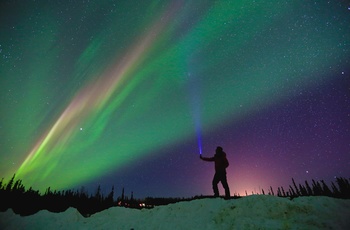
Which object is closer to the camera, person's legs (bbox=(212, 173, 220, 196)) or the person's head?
person's legs (bbox=(212, 173, 220, 196))

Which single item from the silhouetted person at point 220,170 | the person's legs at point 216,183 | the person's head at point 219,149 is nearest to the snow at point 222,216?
the person's legs at point 216,183

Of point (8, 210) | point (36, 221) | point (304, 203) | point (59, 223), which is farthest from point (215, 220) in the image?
point (8, 210)

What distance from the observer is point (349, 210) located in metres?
7.46

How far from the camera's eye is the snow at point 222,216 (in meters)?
7.24

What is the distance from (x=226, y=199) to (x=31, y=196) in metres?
14.3

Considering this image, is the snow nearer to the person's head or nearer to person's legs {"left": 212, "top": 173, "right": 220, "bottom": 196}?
person's legs {"left": 212, "top": 173, "right": 220, "bottom": 196}

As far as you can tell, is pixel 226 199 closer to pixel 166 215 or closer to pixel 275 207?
pixel 275 207

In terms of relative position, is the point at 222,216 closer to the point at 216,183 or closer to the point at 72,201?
the point at 216,183

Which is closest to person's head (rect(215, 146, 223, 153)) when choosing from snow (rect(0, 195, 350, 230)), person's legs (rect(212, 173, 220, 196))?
person's legs (rect(212, 173, 220, 196))

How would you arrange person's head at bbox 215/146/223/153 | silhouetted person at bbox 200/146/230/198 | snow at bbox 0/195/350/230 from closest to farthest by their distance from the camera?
snow at bbox 0/195/350/230, silhouetted person at bbox 200/146/230/198, person's head at bbox 215/146/223/153

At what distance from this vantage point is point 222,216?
8.41 meters

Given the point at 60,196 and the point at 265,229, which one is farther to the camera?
the point at 60,196

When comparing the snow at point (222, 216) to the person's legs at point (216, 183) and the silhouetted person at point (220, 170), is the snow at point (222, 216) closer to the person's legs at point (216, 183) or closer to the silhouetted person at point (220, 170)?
the person's legs at point (216, 183)

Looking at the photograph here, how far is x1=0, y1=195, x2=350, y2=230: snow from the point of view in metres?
7.24
